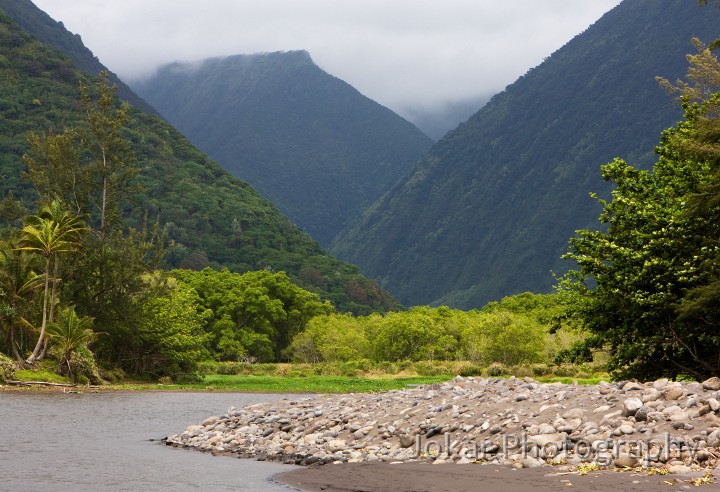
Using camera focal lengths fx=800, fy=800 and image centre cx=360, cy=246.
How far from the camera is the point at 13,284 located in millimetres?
68312

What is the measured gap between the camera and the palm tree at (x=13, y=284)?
222 feet

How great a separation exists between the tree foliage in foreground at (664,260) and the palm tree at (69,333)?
4639 cm

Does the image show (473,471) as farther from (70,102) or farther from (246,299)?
(70,102)

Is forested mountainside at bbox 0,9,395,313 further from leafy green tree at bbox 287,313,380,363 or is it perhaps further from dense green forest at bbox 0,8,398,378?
dense green forest at bbox 0,8,398,378

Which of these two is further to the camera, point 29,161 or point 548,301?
point 548,301

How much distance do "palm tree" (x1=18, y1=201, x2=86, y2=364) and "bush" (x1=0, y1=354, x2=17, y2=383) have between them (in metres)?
3.57

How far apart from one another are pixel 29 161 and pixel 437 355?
54016 millimetres

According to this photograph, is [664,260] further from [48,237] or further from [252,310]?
[252,310]

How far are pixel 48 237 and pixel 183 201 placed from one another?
11026 centimetres

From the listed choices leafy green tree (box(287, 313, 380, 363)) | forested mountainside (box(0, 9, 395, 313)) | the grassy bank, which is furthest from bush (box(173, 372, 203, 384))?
forested mountainside (box(0, 9, 395, 313))

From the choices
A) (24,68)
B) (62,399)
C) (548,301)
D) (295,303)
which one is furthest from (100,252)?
(24,68)

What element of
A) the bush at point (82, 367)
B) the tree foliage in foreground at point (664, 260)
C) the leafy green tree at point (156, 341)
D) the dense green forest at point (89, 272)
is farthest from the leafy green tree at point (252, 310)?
the tree foliage in foreground at point (664, 260)

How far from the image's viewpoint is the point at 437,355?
10300 cm

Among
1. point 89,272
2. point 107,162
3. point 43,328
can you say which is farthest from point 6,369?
point 107,162
